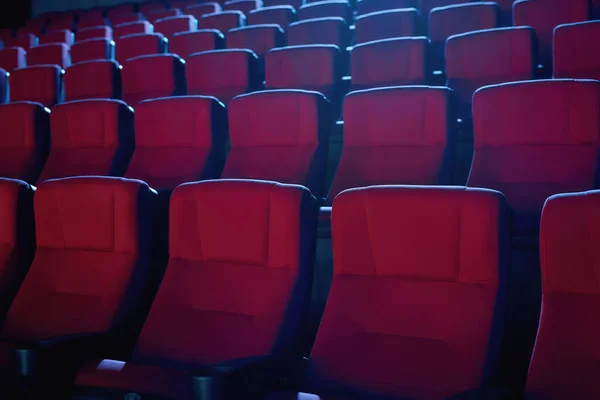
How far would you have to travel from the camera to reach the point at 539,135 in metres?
0.71

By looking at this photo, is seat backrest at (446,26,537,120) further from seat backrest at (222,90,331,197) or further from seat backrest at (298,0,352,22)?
seat backrest at (298,0,352,22)

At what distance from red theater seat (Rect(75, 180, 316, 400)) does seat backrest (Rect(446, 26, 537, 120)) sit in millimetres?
505

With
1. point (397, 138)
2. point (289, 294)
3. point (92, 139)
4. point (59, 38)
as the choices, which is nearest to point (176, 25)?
point (59, 38)

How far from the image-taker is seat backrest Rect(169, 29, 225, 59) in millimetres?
1396

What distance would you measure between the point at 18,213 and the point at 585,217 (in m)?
0.57

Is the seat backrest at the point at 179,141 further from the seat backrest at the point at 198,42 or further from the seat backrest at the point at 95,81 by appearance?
the seat backrest at the point at 198,42

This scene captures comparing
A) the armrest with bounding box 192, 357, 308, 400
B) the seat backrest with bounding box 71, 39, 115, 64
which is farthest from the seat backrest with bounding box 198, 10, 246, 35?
the armrest with bounding box 192, 357, 308, 400

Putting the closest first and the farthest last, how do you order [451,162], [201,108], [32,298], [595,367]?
[595,367] < [32,298] < [451,162] < [201,108]

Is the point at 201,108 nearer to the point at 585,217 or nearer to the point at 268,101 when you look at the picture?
the point at 268,101

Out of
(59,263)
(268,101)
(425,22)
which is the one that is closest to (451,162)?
(268,101)

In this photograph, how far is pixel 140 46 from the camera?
58.2 inches

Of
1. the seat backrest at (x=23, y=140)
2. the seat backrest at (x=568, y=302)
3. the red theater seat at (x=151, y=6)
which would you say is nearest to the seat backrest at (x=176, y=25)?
the red theater seat at (x=151, y=6)

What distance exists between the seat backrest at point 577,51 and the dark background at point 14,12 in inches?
94.9

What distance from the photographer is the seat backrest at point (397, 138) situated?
Result: 2.47 feet
